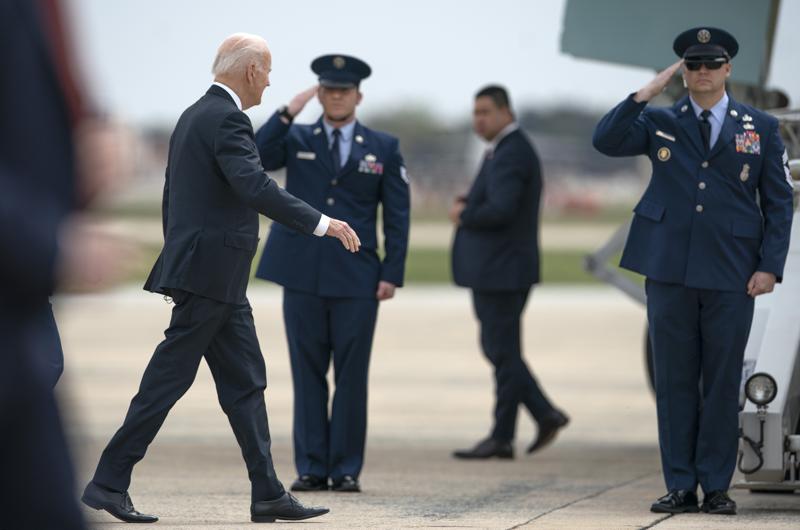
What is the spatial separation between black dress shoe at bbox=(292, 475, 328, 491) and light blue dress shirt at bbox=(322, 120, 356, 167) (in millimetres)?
1324

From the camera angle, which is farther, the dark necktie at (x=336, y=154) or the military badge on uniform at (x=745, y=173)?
the dark necktie at (x=336, y=154)

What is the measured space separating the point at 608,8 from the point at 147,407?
12.0 ft

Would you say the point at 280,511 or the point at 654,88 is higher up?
the point at 654,88

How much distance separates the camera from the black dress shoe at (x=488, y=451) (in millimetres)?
8070

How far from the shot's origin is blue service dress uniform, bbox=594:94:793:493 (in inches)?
228

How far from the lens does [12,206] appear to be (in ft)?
7.01

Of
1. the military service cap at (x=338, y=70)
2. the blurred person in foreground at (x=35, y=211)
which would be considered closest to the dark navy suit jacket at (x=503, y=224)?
the military service cap at (x=338, y=70)

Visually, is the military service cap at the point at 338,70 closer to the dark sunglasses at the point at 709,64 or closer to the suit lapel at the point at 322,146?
the suit lapel at the point at 322,146

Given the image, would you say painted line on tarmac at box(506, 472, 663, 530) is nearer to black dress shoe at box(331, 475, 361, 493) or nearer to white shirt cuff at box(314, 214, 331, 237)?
black dress shoe at box(331, 475, 361, 493)

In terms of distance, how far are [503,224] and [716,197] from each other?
102 inches

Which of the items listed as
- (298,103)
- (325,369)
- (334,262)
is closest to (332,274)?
(334,262)

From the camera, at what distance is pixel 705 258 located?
584 centimetres

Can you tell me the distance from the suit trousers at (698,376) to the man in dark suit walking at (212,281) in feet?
4.33

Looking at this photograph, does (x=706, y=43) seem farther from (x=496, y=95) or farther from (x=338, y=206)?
(x=496, y=95)
